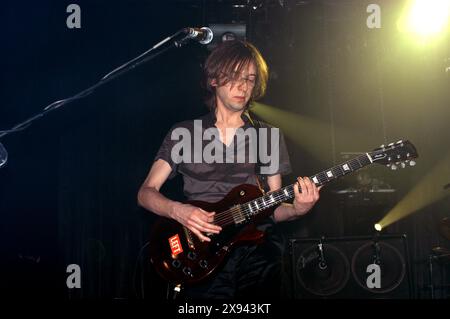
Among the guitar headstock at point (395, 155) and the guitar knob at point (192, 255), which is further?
the guitar headstock at point (395, 155)

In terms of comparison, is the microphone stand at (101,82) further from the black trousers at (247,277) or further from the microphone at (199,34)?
the black trousers at (247,277)

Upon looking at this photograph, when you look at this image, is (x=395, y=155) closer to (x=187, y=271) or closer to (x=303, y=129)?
(x=187, y=271)

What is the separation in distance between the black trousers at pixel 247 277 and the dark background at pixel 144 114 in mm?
1838

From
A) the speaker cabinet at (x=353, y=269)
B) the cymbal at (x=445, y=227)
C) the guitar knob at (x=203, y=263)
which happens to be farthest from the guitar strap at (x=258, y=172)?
the cymbal at (x=445, y=227)

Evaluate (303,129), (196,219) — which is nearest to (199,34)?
(196,219)

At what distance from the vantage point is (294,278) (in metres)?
4.44

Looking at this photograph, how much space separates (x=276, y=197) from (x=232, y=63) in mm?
986

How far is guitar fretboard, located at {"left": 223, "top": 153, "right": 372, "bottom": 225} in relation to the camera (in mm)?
3117

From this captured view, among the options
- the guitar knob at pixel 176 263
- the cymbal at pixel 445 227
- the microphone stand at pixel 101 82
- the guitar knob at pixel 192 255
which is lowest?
the guitar knob at pixel 176 263

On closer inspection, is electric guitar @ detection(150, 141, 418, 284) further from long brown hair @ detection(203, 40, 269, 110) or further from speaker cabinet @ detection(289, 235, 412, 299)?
speaker cabinet @ detection(289, 235, 412, 299)

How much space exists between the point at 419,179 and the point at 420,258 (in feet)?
3.36

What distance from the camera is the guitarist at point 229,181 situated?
3.02 meters

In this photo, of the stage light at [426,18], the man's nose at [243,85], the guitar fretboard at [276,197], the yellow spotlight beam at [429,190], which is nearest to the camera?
the guitar fretboard at [276,197]
